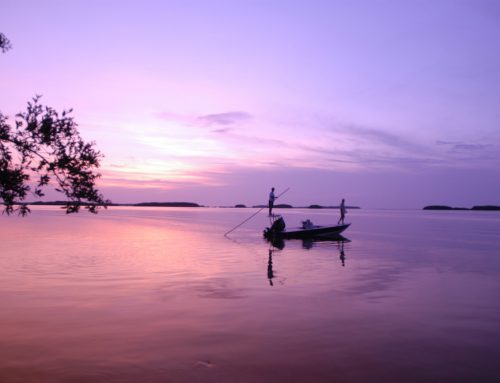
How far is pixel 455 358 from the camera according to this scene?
11070 mm

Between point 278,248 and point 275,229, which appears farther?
point 275,229

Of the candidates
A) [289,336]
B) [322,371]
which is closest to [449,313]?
[289,336]

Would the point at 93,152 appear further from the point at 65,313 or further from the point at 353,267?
the point at 353,267

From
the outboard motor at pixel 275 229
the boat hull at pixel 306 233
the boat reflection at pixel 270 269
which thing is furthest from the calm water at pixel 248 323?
the boat hull at pixel 306 233

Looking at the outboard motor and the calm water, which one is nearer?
the calm water

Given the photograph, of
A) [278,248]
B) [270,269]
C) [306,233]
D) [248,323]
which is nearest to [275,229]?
[306,233]

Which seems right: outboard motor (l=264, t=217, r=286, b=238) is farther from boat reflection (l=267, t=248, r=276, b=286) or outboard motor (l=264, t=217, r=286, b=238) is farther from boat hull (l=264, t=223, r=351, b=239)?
boat reflection (l=267, t=248, r=276, b=286)

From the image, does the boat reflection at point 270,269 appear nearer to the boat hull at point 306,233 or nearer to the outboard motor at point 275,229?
the outboard motor at point 275,229

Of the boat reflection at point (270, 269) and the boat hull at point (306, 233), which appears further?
the boat hull at point (306, 233)

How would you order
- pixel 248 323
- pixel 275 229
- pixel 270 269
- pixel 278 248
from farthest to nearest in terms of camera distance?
pixel 275 229
pixel 278 248
pixel 270 269
pixel 248 323

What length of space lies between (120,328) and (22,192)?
587cm

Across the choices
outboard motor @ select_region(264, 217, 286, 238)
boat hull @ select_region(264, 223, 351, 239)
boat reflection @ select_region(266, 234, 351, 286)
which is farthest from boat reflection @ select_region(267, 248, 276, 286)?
boat hull @ select_region(264, 223, 351, 239)

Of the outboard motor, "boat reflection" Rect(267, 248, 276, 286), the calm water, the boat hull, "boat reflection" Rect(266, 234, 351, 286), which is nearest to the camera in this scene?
the calm water

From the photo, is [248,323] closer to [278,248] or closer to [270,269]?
[270,269]
